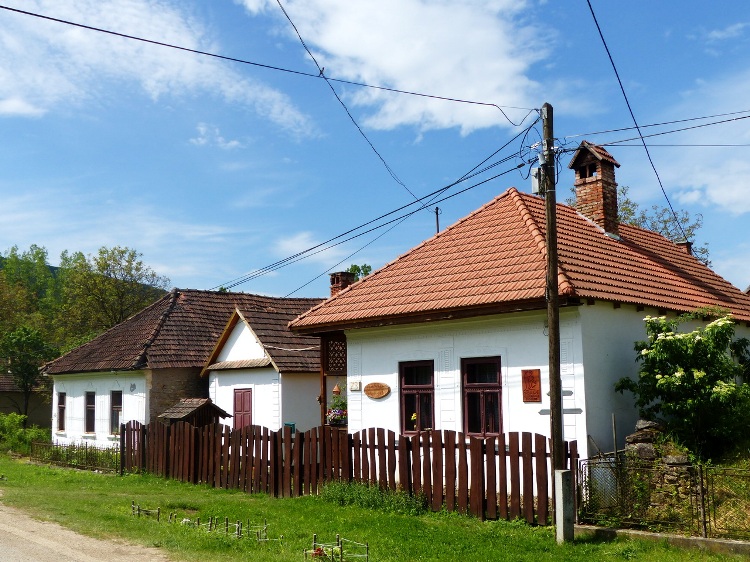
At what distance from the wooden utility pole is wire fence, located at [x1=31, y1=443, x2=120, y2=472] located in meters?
13.3

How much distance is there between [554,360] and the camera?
10086 millimetres

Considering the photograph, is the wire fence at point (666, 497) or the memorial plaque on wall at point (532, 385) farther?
the memorial plaque on wall at point (532, 385)

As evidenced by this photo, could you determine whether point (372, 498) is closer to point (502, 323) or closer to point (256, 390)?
point (502, 323)

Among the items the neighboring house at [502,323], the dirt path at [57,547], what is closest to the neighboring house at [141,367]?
the neighboring house at [502,323]

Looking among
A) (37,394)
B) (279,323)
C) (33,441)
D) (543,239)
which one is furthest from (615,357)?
(37,394)

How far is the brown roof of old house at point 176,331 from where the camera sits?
76.3 ft

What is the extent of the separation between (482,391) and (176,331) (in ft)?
48.0

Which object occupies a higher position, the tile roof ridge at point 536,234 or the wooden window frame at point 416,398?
the tile roof ridge at point 536,234

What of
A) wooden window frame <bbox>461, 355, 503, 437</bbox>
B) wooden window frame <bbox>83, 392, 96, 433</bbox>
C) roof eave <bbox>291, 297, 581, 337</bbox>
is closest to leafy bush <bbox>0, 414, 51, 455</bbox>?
wooden window frame <bbox>83, 392, 96, 433</bbox>

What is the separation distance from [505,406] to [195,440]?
24.7ft

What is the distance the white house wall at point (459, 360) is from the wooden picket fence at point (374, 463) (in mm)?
609

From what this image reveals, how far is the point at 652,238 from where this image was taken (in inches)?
794

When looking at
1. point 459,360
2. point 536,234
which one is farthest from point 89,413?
point 536,234

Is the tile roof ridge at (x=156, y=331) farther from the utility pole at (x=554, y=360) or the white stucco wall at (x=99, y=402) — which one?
the utility pole at (x=554, y=360)
